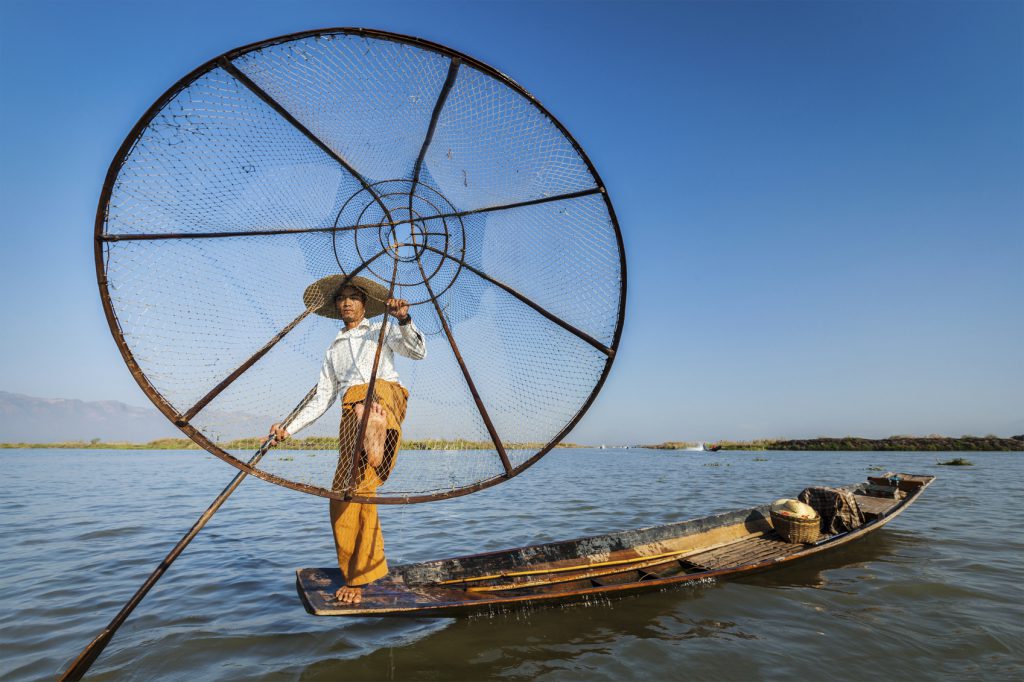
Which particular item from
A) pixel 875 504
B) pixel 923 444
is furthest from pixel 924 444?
pixel 875 504

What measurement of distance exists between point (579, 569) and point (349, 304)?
3.28 meters

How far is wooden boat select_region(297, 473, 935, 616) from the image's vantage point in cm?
347

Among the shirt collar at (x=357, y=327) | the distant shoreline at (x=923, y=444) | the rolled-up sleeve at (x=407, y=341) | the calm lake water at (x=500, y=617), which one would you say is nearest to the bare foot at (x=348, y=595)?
the calm lake water at (x=500, y=617)

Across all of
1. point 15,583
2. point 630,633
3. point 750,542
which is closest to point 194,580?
point 15,583

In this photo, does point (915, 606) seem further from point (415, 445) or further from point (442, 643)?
point (415, 445)

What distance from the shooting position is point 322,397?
3744 millimetres

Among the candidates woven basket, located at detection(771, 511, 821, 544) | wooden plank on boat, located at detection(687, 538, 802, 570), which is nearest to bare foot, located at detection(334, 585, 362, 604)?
wooden plank on boat, located at detection(687, 538, 802, 570)

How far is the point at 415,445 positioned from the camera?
4293 mm

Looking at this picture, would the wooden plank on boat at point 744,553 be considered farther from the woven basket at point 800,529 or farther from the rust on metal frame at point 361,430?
the rust on metal frame at point 361,430

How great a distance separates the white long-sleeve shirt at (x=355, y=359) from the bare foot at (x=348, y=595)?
→ 122 centimetres

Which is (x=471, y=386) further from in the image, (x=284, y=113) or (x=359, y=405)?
(x=284, y=113)

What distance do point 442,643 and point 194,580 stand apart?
3.16 meters

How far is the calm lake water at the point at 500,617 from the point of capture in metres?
3.02

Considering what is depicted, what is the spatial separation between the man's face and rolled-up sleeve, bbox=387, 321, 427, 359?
1.25 ft
